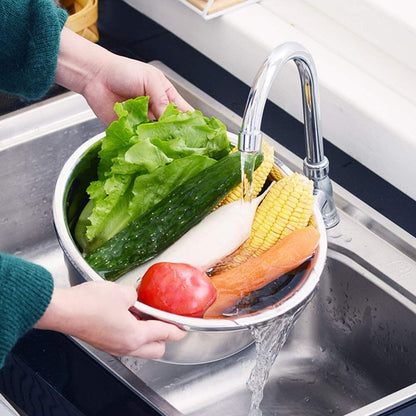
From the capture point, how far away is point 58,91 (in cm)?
171

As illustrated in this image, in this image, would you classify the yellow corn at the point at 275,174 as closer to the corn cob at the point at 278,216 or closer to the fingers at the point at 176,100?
the corn cob at the point at 278,216

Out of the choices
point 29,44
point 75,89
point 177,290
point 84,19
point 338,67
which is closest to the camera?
point 177,290

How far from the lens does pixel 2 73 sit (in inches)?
51.9

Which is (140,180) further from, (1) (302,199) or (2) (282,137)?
(2) (282,137)

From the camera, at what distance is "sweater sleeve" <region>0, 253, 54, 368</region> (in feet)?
3.11

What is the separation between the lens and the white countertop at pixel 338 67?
1394 millimetres

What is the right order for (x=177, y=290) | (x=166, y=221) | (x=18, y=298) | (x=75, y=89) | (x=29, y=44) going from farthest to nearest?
(x=75, y=89) < (x=29, y=44) < (x=166, y=221) < (x=177, y=290) < (x=18, y=298)

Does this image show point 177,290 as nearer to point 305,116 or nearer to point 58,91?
point 305,116

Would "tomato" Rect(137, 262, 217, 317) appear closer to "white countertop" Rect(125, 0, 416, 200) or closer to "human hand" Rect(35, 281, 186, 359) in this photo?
"human hand" Rect(35, 281, 186, 359)

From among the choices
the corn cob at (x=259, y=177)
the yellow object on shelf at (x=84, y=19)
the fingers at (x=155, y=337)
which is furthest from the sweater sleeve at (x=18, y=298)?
the yellow object on shelf at (x=84, y=19)

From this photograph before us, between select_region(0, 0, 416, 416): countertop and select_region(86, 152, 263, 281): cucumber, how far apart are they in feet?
0.44

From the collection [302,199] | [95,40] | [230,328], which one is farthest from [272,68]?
[95,40]

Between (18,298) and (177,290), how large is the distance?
0.68 ft

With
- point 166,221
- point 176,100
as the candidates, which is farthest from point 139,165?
point 176,100
